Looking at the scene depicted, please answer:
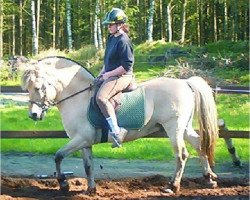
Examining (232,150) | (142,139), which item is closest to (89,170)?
(232,150)

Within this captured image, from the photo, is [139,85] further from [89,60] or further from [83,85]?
[89,60]

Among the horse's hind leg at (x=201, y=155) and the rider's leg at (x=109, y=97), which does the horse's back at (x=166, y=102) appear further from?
the rider's leg at (x=109, y=97)

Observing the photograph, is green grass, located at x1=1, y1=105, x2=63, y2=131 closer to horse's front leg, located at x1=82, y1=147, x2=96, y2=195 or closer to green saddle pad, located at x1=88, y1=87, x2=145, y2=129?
horse's front leg, located at x1=82, y1=147, x2=96, y2=195

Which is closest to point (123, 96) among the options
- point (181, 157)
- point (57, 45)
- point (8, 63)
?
point (181, 157)

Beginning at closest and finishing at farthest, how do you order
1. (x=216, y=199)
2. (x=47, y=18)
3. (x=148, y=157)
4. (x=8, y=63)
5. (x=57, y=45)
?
(x=216, y=199)
(x=148, y=157)
(x=8, y=63)
(x=57, y=45)
(x=47, y=18)

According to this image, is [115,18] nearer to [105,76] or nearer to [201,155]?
[105,76]

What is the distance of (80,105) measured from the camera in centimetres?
741

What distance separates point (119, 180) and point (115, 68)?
1.96m

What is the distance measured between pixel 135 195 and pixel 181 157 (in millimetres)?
917

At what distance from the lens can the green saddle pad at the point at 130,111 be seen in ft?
24.1

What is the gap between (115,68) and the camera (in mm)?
7266

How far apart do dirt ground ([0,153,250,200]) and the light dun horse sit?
280mm

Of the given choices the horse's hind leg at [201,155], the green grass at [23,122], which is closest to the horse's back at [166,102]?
the horse's hind leg at [201,155]

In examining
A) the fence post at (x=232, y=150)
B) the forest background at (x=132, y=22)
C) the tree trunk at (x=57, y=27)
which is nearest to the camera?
the fence post at (x=232, y=150)
